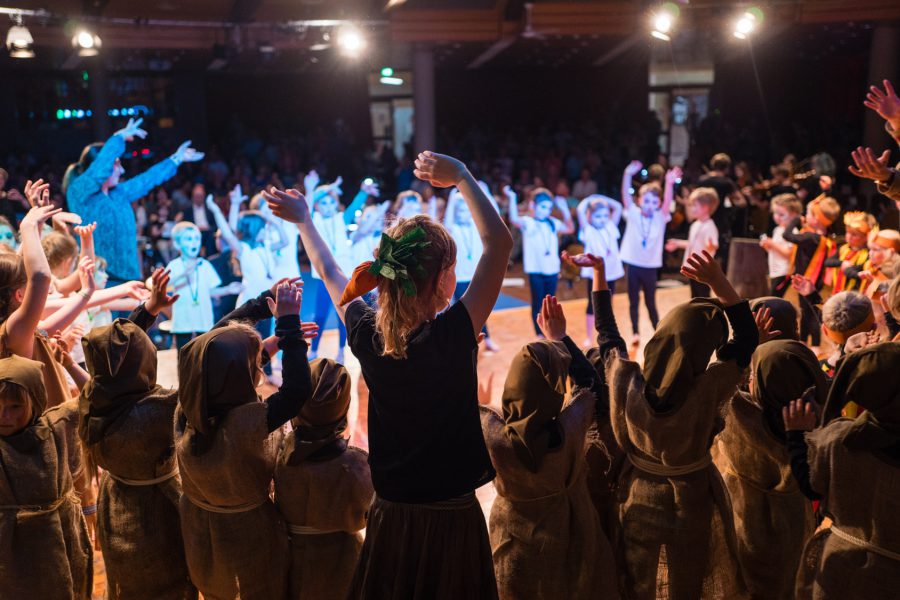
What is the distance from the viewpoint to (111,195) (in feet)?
20.4

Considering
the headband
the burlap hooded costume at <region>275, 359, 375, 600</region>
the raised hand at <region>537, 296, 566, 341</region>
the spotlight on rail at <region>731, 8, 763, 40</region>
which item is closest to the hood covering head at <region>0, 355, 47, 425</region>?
the burlap hooded costume at <region>275, 359, 375, 600</region>

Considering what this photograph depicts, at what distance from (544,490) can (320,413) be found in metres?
0.72

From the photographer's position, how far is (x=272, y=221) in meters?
6.45

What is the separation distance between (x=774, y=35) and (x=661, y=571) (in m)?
15.0

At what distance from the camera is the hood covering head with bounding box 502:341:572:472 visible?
2.38 meters

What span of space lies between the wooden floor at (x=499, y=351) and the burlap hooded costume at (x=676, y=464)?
1680 millimetres

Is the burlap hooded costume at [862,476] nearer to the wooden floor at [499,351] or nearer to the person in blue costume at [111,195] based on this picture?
the wooden floor at [499,351]

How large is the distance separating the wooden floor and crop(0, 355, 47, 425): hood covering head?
1.38m

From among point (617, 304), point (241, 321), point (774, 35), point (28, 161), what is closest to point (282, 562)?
point (241, 321)

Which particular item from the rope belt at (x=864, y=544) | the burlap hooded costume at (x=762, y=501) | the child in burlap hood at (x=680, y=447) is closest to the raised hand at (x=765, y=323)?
the burlap hooded costume at (x=762, y=501)

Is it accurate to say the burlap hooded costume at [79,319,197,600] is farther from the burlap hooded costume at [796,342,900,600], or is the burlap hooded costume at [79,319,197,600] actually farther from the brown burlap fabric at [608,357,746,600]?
the burlap hooded costume at [796,342,900,600]

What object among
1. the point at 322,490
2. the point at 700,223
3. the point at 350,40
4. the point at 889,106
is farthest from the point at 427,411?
the point at 350,40

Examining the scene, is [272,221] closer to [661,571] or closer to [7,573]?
[7,573]

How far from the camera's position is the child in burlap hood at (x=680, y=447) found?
242cm
